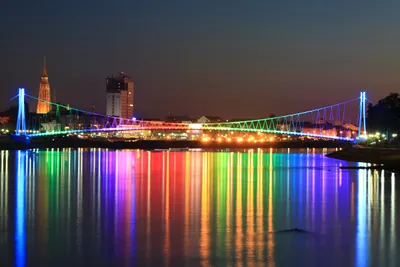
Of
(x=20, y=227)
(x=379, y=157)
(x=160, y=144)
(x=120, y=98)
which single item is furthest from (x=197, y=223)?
(x=120, y=98)

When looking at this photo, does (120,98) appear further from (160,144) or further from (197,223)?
(197,223)

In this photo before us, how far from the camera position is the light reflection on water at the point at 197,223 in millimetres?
10289

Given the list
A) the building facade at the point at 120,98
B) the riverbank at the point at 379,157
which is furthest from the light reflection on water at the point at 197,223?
the building facade at the point at 120,98

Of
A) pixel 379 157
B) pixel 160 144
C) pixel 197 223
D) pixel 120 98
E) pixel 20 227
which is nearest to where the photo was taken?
pixel 20 227

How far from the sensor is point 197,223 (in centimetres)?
1373

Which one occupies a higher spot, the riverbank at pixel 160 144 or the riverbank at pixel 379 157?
the riverbank at pixel 160 144

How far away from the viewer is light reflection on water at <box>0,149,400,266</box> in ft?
33.8

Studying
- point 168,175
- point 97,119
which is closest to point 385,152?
point 168,175

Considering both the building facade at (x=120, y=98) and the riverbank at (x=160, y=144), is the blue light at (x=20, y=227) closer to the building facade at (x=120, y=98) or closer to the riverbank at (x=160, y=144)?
the riverbank at (x=160, y=144)

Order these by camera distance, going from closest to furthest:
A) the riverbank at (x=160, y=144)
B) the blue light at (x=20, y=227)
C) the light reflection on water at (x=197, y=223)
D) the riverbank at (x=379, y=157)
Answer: the blue light at (x=20, y=227) → the light reflection on water at (x=197, y=223) → the riverbank at (x=379, y=157) → the riverbank at (x=160, y=144)

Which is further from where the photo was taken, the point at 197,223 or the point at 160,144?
the point at 160,144

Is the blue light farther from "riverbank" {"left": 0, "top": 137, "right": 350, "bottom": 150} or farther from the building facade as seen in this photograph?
the building facade

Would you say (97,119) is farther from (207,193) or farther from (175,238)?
(175,238)

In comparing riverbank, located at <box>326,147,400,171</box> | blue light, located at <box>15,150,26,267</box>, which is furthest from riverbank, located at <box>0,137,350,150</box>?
blue light, located at <box>15,150,26,267</box>
